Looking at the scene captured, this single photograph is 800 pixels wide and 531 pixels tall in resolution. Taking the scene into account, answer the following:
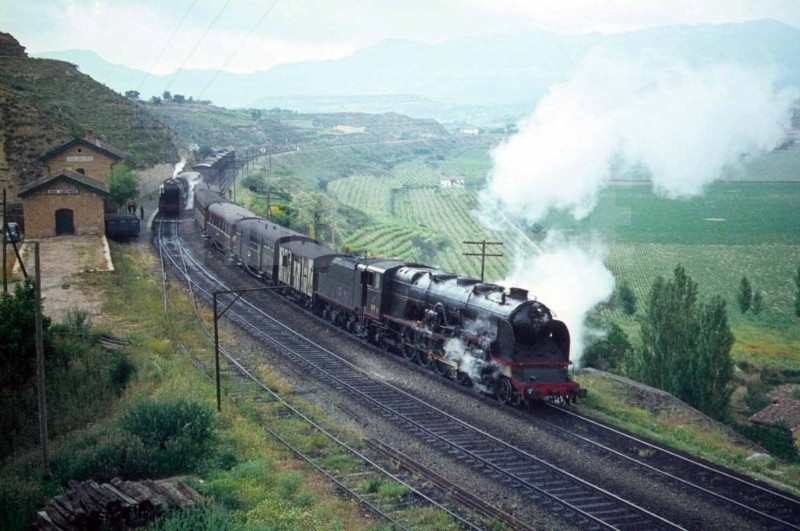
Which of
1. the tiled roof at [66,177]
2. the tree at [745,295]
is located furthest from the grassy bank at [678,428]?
the tree at [745,295]

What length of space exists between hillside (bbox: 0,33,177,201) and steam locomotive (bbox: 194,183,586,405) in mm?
30459

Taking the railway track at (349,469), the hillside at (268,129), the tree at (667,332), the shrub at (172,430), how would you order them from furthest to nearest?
the hillside at (268,129) → the tree at (667,332) → the shrub at (172,430) → the railway track at (349,469)

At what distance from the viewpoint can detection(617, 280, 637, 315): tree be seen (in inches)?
2082

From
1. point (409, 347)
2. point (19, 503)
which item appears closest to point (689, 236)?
point (409, 347)

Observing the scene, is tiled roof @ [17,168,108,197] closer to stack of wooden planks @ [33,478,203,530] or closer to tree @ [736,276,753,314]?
stack of wooden planks @ [33,478,203,530]

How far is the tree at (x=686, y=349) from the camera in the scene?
31953 millimetres

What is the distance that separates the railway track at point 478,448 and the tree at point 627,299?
114ft

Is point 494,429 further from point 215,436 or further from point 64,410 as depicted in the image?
point 64,410

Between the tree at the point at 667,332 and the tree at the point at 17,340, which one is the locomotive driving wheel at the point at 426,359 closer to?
the tree at the point at 17,340

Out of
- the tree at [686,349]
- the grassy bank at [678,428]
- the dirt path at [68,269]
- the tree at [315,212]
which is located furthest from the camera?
the tree at [315,212]

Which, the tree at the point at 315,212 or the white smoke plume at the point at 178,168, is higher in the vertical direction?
the white smoke plume at the point at 178,168

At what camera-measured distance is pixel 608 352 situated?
36688 millimetres

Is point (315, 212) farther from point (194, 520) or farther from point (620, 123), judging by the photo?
point (194, 520)

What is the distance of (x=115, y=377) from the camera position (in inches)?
809
